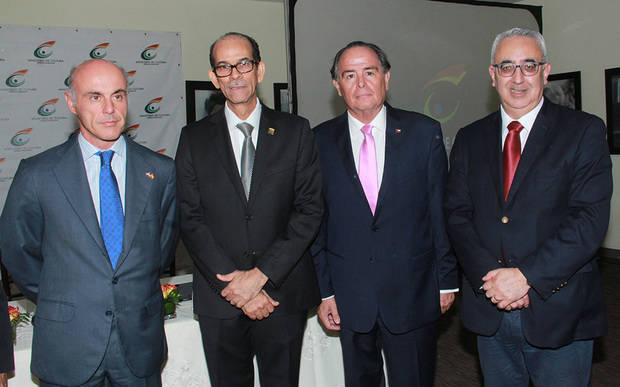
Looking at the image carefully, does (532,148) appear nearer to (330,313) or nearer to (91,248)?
(330,313)

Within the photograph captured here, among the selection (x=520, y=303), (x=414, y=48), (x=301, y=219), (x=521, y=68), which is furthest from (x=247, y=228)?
(x=414, y=48)

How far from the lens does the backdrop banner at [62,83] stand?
18.7 ft

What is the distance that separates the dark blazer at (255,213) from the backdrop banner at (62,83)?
422cm

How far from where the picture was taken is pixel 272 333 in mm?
2125

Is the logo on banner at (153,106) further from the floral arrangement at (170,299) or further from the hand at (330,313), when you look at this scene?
the hand at (330,313)

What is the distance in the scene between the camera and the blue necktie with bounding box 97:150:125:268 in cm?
183

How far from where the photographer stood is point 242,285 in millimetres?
2029

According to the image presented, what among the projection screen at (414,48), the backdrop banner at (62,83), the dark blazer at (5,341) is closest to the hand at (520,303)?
the dark blazer at (5,341)

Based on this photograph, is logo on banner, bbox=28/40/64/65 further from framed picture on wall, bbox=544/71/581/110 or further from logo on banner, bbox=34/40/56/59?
framed picture on wall, bbox=544/71/581/110

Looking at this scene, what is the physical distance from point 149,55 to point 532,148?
5.40 m

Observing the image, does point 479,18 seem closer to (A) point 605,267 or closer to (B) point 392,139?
(A) point 605,267

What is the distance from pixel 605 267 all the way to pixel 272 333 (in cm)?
556

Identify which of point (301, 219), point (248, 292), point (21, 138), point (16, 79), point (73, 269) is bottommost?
point (248, 292)

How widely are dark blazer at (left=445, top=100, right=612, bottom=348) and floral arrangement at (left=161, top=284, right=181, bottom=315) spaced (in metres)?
1.40
